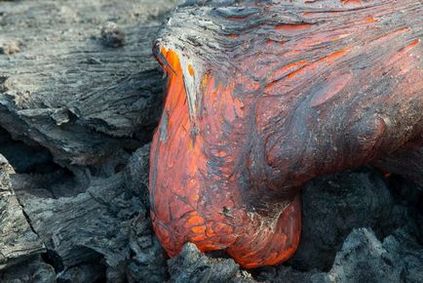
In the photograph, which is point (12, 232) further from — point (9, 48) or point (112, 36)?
point (112, 36)

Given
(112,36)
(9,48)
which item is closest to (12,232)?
(9,48)

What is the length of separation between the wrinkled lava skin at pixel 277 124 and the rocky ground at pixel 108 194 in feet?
0.81

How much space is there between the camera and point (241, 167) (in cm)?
294

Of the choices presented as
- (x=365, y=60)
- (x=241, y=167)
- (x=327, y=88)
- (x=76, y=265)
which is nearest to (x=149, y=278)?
(x=76, y=265)

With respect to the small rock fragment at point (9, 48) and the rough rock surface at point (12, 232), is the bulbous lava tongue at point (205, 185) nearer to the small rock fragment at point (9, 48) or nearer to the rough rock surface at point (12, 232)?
the rough rock surface at point (12, 232)

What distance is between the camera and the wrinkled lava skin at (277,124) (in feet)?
9.23

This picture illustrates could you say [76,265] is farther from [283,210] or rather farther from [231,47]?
[231,47]

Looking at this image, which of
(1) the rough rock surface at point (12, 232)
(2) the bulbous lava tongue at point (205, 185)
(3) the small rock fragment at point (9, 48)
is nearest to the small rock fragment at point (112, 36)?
(3) the small rock fragment at point (9, 48)

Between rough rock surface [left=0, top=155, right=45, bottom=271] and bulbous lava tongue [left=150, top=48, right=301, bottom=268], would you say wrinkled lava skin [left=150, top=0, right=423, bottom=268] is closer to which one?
bulbous lava tongue [left=150, top=48, right=301, bottom=268]

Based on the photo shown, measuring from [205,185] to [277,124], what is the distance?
1.48 ft

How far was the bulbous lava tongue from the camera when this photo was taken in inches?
115

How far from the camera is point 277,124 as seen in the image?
2881 millimetres

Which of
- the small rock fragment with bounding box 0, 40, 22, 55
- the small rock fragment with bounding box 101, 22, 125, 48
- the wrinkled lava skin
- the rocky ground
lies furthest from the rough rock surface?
the small rock fragment with bounding box 101, 22, 125, 48

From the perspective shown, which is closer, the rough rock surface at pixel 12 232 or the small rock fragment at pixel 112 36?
the rough rock surface at pixel 12 232
